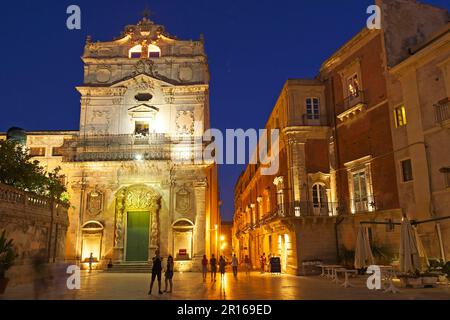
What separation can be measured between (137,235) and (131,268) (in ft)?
8.99

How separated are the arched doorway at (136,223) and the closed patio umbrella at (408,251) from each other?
18843 mm

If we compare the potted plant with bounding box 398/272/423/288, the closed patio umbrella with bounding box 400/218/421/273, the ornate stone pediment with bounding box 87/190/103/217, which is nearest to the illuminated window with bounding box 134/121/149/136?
the ornate stone pediment with bounding box 87/190/103/217

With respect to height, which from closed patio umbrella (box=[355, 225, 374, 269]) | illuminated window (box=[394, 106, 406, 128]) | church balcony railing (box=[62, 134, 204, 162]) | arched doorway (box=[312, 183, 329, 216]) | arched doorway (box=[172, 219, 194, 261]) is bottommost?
closed patio umbrella (box=[355, 225, 374, 269])

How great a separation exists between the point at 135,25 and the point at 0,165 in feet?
68.4

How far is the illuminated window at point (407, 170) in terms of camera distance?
68.4 feet

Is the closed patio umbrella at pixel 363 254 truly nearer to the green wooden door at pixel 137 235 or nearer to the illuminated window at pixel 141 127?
the green wooden door at pixel 137 235

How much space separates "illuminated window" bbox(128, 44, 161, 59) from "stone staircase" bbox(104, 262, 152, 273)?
17.3 m

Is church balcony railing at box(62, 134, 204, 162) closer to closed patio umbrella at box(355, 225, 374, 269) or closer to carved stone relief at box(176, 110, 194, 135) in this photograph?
carved stone relief at box(176, 110, 194, 135)

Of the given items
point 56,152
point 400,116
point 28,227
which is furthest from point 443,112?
point 56,152

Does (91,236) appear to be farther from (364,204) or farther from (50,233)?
(364,204)

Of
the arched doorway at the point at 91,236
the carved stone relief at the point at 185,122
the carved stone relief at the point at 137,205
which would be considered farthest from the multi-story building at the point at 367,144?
the arched doorway at the point at 91,236

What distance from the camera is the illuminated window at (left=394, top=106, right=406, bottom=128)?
21.5 metres
